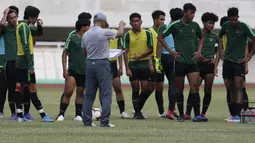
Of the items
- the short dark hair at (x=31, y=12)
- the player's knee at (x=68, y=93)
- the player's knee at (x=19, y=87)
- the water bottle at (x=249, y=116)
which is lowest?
the water bottle at (x=249, y=116)

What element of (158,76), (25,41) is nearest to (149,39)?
(158,76)

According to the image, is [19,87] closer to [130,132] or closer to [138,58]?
[138,58]

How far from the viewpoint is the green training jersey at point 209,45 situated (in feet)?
57.5

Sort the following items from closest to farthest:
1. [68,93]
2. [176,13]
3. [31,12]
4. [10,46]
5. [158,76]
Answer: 1. [31,12]
2. [68,93]
3. [10,46]
4. [176,13]
5. [158,76]

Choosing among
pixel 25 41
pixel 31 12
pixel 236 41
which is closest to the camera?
pixel 25 41

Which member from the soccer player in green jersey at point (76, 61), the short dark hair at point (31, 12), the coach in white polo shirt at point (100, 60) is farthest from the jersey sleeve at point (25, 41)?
the coach in white polo shirt at point (100, 60)

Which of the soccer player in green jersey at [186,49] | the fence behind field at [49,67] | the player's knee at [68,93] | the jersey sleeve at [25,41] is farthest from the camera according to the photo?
the fence behind field at [49,67]

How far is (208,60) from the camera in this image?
17375 millimetres

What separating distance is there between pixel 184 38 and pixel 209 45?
125cm

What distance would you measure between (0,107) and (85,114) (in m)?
3.96

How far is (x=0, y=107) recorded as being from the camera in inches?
713

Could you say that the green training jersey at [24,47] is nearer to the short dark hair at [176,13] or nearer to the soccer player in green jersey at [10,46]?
the soccer player in green jersey at [10,46]

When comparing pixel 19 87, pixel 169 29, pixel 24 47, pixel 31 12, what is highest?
pixel 31 12

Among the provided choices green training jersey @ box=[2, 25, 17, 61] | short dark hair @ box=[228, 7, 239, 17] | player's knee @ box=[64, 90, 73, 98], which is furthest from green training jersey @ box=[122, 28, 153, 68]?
green training jersey @ box=[2, 25, 17, 61]
